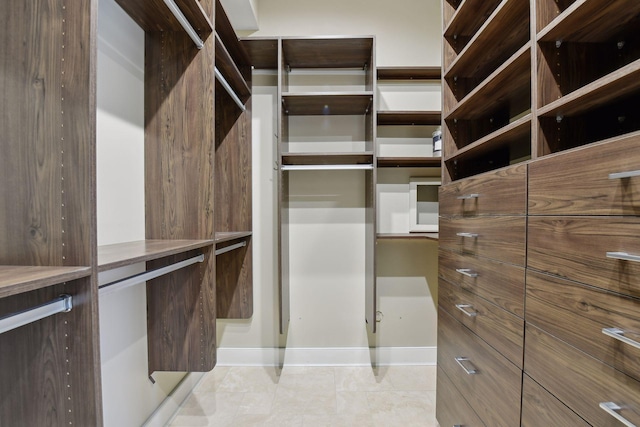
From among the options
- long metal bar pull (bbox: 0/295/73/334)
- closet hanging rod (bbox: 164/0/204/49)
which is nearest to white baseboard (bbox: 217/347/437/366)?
long metal bar pull (bbox: 0/295/73/334)

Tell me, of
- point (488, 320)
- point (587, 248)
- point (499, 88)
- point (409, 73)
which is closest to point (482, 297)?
point (488, 320)

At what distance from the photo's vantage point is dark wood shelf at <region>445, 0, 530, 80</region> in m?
1.09

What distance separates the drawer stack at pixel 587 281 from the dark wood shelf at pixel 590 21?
0.40 m

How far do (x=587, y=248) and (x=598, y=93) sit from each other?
0.41 m

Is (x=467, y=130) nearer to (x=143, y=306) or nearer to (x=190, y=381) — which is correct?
(x=143, y=306)

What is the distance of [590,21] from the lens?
0.84 meters

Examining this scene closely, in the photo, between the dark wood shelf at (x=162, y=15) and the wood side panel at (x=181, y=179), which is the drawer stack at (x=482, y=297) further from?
the dark wood shelf at (x=162, y=15)

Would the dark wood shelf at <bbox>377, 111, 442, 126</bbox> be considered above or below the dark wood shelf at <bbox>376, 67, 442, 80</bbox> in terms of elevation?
below

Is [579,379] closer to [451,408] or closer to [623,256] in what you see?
[623,256]

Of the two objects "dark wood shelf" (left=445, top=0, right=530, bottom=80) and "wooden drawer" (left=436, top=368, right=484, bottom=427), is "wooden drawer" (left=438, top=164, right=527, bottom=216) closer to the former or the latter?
"dark wood shelf" (left=445, top=0, right=530, bottom=80)

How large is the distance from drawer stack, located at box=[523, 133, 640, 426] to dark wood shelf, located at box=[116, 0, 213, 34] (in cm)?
149

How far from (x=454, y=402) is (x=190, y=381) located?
5.49 ft

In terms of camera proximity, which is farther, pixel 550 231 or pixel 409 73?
pixel 409 73

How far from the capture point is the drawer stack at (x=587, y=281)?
61 cm
